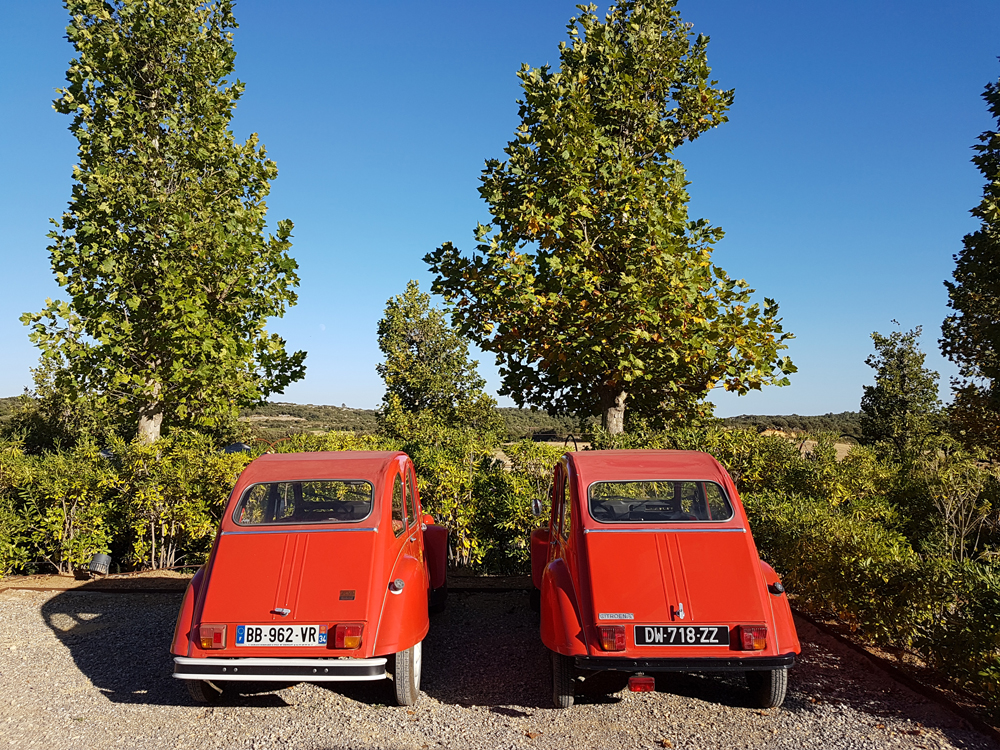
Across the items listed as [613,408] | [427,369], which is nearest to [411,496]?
[613,408]

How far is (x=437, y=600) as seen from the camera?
7.76 metres

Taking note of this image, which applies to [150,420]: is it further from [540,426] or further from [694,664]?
[540,426]

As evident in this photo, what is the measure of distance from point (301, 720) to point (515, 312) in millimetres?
7734

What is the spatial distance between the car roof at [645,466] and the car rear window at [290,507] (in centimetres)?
191

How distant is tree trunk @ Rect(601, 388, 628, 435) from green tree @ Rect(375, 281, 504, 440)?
18438mm

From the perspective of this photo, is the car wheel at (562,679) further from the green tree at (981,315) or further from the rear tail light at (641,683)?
the green tree at (981,315)

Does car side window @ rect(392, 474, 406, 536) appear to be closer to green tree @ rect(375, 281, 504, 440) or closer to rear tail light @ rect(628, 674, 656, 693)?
rear tail light @ rect(628, 674, 656, 693)

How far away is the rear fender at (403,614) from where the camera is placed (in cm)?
502

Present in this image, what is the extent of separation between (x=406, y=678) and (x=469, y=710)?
0.57 m

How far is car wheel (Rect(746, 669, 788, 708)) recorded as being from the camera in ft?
16.4

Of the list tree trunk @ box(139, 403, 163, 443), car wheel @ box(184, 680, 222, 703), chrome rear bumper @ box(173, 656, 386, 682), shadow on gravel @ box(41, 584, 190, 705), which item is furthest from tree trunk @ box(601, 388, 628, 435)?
car wheel @ box(184, 680, 222, 703)

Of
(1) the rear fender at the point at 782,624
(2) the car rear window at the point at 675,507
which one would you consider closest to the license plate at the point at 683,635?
(1) the rear fender at the point at 782,624

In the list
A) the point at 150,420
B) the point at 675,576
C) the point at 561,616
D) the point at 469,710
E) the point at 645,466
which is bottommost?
the point at 469,710

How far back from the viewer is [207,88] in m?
12.9
